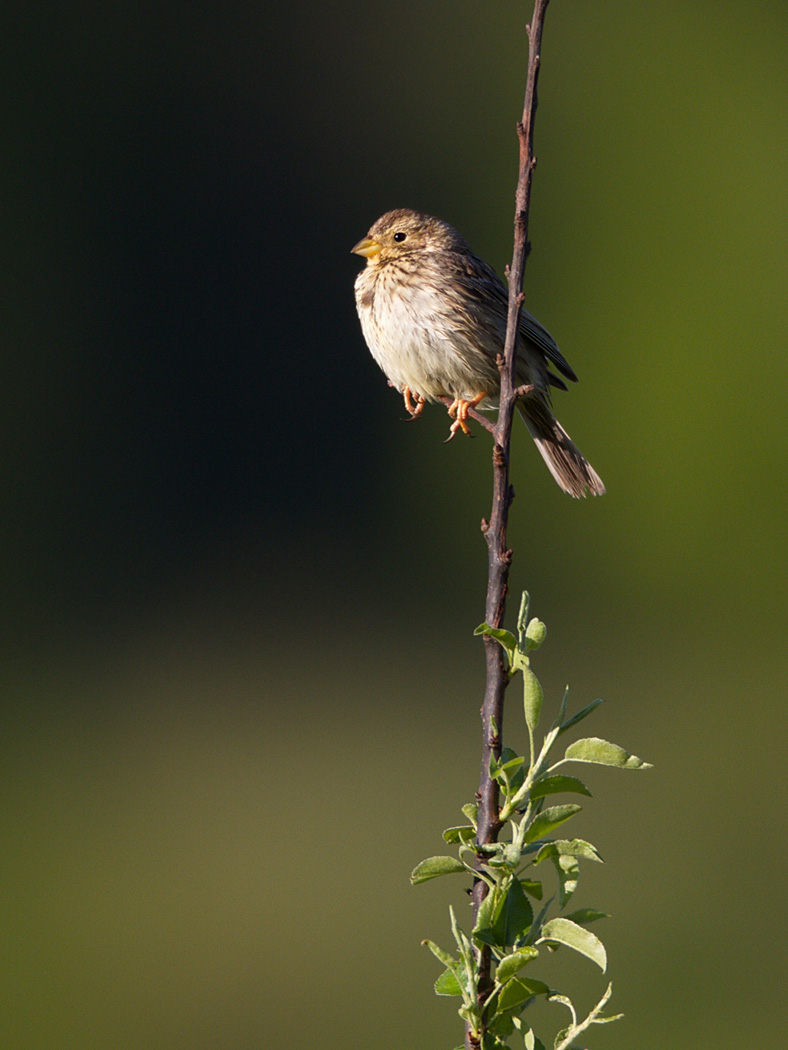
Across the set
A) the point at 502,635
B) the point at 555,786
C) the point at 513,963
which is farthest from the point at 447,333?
the point at 513,963

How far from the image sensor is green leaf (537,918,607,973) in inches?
49.6

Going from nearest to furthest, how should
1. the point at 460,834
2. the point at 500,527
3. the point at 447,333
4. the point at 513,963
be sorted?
the point at 513,963, the point at 460,834, the point at 500,527, the point at 447,333

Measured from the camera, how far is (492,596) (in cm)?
155

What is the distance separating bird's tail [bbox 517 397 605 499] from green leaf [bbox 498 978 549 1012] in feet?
10.6

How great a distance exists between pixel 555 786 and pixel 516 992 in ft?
0.61

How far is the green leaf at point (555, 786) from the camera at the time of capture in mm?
1322

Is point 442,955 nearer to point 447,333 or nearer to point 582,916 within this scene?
point 582,916

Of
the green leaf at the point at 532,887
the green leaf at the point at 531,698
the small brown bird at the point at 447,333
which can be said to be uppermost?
the small brown bird at the point at 447,333

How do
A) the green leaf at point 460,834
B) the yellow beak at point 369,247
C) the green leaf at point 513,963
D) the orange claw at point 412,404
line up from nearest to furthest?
the green leaf at point 513,963 → the green leaf at point 460,834 → the orange claw at point 412,404 → the yellow beak at point 369,247

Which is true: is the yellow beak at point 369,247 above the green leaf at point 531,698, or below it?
above

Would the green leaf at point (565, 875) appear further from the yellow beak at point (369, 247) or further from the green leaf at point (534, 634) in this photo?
the yellow beak at point (369, 247)

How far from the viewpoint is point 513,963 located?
50.0 inches

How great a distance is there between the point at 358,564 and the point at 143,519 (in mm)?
3682

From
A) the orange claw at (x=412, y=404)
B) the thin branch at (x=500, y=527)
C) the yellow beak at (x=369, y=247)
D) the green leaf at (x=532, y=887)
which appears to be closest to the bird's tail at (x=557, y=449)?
the orange claw at (x=412, y=404)
